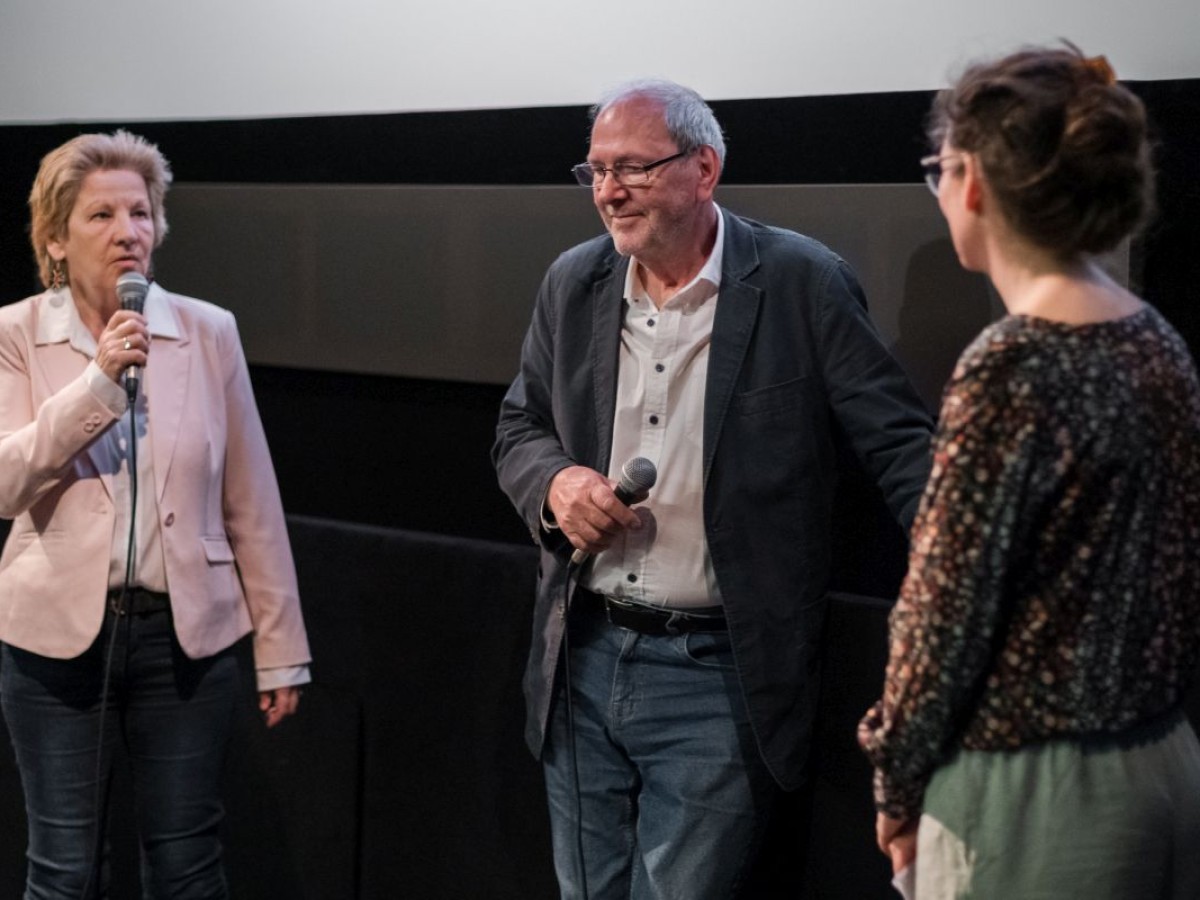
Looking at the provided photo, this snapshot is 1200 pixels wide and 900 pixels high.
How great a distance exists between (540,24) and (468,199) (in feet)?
1.22

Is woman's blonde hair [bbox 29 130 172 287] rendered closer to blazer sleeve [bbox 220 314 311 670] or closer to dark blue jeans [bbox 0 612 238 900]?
blazer sleeve [bbox 220 314 311 670]

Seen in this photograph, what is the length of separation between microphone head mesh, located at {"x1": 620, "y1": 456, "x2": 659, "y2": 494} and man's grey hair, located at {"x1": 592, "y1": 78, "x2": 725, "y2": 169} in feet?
1.75

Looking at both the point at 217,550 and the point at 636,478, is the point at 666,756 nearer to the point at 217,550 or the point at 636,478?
the point at 636,478

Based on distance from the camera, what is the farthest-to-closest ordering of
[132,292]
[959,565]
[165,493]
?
[165,493] < [132,292] < [959,565]

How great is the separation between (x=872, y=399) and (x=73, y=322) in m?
1.42

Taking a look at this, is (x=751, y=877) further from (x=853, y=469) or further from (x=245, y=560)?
(x=245, y=560)

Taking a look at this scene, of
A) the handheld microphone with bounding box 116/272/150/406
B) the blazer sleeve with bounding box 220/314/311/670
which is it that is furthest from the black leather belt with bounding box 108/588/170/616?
the handheld microphone with bounding box 116/272/150/406

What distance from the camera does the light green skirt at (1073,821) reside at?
151 centimetres

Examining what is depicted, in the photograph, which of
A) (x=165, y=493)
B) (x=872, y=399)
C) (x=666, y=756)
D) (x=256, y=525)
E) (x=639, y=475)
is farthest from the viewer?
(x=256, y=525)

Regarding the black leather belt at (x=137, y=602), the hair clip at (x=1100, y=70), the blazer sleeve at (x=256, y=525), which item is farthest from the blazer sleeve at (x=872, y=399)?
the black leather belt at (x=137, y=602)

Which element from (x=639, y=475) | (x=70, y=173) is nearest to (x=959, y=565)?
(x=639, y=475)

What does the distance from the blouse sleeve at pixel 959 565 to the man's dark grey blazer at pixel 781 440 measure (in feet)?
2.11

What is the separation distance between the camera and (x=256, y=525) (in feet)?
8.86

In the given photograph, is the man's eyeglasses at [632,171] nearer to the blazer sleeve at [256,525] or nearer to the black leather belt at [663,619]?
the black leather belt at [663,619]
